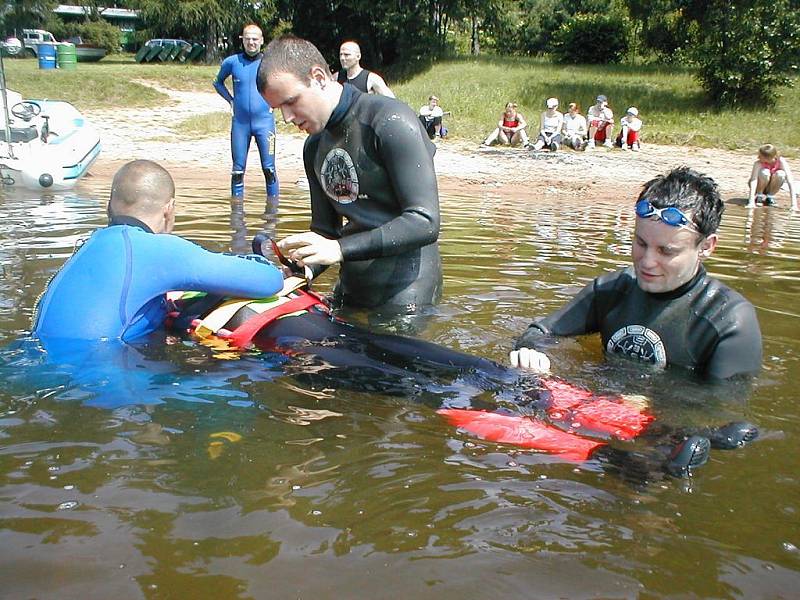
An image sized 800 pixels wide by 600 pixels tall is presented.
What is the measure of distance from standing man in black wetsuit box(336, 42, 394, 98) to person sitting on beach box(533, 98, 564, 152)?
334 inches

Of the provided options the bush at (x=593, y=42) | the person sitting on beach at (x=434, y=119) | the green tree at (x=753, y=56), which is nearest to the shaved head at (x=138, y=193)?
the person sitting on beach at (x=434, y=119)

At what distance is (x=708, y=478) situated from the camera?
277 centimetres

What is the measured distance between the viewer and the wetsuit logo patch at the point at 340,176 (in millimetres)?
4133

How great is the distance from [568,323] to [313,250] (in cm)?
134

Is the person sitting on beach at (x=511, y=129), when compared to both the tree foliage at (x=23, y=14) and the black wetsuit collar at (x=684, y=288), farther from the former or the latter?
the tree foliage at (x=23, y=14)

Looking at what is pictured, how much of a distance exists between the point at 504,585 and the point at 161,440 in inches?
57.7

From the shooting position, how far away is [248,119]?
977cm

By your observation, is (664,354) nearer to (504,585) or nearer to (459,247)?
(504,585)

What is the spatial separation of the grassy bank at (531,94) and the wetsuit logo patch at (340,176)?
13.8m

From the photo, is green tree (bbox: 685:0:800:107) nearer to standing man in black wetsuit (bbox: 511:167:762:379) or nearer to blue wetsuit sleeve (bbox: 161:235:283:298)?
standing man in black wetsuit (bbox: 511:167:762:379)

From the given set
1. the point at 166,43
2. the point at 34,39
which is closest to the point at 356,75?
the point at 166,43

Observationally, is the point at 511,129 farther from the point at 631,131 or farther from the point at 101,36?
the point at 101,36

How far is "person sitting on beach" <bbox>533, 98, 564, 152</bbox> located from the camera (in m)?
17.0

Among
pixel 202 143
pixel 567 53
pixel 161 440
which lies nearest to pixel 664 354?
pixel 161 440
